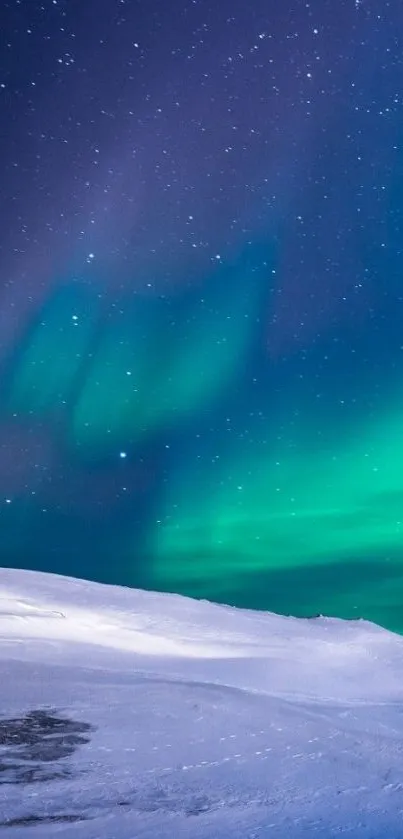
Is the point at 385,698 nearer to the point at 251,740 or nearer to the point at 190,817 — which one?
the point at 251,740

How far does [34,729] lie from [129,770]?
1165mm

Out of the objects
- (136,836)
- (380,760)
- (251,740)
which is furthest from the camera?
(251,740)

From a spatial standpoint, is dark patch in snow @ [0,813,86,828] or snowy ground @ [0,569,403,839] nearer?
dark patch in snow @ [0,813,86,828]

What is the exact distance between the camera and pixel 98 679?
24.4ft

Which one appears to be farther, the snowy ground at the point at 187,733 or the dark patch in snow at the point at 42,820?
the snowy ground at the point at 187,733

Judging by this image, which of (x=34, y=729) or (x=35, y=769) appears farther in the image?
(x=34, y=729)

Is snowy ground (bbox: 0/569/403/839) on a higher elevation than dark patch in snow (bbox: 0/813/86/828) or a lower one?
higher

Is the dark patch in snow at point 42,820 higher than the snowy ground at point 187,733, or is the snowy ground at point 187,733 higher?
the snowy ground at point 187,733

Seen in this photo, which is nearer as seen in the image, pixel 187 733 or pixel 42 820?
pixel 42 820

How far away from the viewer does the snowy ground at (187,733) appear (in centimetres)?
342

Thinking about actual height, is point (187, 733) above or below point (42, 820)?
above

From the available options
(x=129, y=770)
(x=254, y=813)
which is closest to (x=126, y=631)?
(x=129, y=770)

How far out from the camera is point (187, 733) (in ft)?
17.3

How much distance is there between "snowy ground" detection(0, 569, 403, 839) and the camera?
342 centimetres
